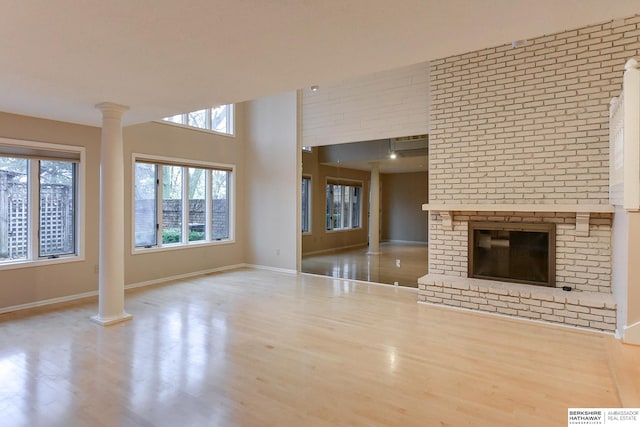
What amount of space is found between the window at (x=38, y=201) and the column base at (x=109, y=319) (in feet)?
4.71

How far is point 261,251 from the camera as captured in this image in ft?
24.6

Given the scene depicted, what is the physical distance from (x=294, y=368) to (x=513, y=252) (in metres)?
3.34

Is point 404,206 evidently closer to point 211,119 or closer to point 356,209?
point 356,209

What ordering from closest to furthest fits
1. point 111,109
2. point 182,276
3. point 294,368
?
Result: point 294,368 < point 111,109 < point 182,276

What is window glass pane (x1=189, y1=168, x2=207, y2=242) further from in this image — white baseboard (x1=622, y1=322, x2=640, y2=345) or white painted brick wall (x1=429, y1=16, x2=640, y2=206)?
white baseboard (x1=622, y1=322, x2=640, y2=345)

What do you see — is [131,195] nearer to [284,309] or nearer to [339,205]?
[284,309]

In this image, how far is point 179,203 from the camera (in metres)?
6.56

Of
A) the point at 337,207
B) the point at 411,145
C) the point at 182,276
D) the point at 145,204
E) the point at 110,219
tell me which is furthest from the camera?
the point at 337,207

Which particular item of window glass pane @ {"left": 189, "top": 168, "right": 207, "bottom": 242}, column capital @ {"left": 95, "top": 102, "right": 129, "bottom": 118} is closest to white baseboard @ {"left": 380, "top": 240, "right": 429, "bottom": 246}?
window glass pane @ {"left": 189, "top": 168, "right": 207, "bottom": 242}

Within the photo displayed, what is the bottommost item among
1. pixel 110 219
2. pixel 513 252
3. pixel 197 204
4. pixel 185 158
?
pixel 513 252

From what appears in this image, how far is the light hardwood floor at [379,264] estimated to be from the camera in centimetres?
588

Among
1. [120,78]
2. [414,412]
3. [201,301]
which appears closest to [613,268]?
[414,412]

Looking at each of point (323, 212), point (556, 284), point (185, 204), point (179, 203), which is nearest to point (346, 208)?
point (323, 212)

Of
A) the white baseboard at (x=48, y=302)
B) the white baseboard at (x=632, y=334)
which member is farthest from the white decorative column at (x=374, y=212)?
the white baseboard at (x=48, y=302)
